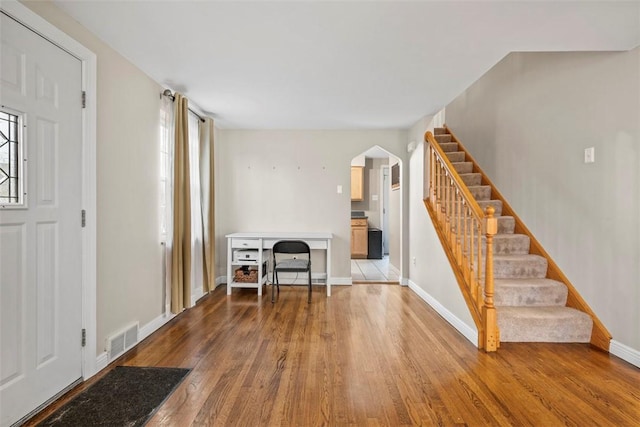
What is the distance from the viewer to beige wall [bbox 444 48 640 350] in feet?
8.20

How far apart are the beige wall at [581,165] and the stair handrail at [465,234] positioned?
0.80 meters

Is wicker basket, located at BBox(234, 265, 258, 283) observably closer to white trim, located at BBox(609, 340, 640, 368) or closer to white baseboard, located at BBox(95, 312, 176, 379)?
white baseboard, located at BBox(95, 312, 176, 379)

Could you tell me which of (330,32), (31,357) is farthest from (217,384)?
(330,32)

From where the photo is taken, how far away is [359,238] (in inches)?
305

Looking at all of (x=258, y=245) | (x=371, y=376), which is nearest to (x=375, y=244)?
(x=258, y=245)

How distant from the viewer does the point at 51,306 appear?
1957 mm

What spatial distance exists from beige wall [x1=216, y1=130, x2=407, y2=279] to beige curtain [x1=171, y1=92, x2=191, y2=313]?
161 centimetres

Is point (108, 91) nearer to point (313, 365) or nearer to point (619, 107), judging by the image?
point (313, 365)

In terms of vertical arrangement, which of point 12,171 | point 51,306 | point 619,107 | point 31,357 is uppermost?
point 619,107

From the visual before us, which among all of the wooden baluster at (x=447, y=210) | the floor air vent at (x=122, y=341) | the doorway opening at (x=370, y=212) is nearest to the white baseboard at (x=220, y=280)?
the floor air vent at (x=122, y=341)

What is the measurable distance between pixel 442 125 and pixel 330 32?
4023 mm

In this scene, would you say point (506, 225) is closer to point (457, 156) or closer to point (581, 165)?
point (581, 165)

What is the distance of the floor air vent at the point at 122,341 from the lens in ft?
8.04

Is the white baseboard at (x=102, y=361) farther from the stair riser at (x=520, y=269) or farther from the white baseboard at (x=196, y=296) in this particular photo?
the stair riser at (x=520, y=269)
